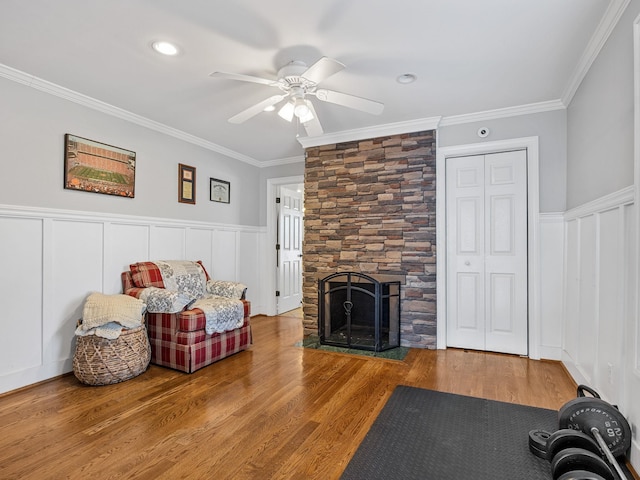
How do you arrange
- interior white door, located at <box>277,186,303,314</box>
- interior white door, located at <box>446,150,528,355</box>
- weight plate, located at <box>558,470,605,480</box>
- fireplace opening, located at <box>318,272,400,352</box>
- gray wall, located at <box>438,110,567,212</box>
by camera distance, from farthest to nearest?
interior white door, located at <box>277,186,303,314</box>, fireplace opening, located at <box>318,272,400,352</box>, interior white door, located at <box>446,150,528,355</box>, gray wall, located at <box>438,110,567,212</box>, weight plate, located at <box>558,470,605,480</box>

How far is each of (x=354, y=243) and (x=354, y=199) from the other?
0.52 metres

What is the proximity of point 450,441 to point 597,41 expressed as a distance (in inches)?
103

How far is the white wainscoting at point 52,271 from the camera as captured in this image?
255 centimetres

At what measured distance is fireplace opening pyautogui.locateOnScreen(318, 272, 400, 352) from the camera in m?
3.52

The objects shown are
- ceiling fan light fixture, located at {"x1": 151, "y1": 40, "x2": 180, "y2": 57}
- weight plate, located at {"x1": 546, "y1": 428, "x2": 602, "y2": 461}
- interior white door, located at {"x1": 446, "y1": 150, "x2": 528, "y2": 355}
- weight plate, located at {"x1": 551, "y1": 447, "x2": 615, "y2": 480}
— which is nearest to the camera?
weight plate, located at {"x1": 551, "y1": 447, "x2": 615, "y2": 480}

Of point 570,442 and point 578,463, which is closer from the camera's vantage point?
point 578,463

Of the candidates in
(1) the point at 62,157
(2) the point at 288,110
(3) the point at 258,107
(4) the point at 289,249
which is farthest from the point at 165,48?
(4) the point at 289,249

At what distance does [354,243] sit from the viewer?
3.96 meters

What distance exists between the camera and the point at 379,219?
150 inches

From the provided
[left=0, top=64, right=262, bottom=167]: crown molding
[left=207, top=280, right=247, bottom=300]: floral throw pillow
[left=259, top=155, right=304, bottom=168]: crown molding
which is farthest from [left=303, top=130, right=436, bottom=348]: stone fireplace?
[left=0, top=64, right=262, bottom=167]: crown molding

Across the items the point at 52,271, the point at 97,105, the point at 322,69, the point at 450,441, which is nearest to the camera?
the point at 450,441

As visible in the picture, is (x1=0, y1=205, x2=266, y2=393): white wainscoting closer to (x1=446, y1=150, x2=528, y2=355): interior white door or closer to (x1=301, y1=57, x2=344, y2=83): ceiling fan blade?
(x1=301, y1=57, x2=344, y2=83): ceiling fan blade

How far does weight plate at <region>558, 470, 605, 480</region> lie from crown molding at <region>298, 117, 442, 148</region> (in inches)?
120

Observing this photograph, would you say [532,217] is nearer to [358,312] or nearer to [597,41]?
[597,41]
